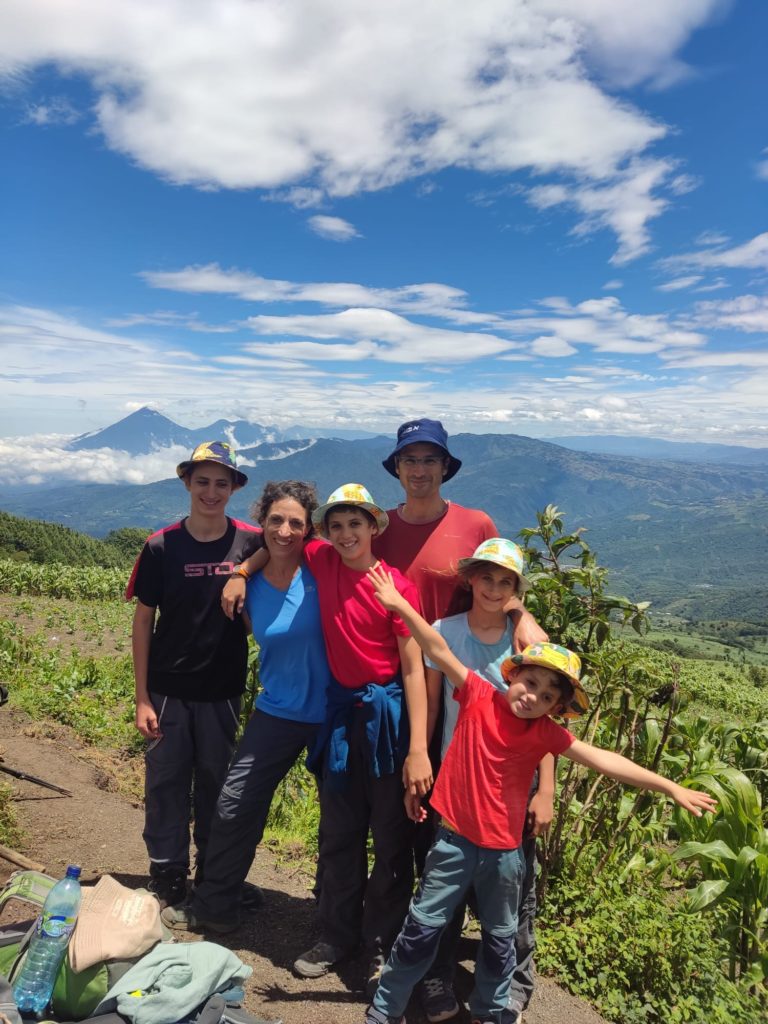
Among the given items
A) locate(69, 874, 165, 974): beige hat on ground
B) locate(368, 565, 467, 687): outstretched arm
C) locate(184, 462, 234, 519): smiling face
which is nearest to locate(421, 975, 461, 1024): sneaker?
locate(69, 874, 165, 974): beige hat on ground

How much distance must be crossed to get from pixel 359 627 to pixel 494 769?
0.96m

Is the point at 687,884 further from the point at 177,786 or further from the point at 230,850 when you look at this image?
the point at 177,786

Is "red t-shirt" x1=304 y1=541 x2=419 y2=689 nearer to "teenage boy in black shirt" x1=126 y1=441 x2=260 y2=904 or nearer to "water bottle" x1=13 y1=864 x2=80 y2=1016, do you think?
"teenage boy in black shirt" x1=126 y1=441 x2=260 y2=904

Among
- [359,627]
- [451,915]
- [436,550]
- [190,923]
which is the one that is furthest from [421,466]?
[190,923]

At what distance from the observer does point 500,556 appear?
297cm

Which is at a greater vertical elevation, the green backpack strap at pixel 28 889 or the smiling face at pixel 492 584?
the smiling face at pixel 492 584

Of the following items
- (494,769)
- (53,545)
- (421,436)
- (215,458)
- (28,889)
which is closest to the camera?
(494,769)

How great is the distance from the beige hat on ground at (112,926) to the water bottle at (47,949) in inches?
2.2

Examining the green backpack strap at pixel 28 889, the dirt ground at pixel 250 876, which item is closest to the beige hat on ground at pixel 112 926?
the green backpack strap at pixel 28 889

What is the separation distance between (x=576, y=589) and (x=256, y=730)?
228 cm

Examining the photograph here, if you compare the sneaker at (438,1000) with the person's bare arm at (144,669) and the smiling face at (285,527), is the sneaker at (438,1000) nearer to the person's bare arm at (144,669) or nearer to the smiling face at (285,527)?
the person's bare arm at (144,669)

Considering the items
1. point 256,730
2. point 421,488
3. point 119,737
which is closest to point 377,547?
point 421,488

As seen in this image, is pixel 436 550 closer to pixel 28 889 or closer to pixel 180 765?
pixel 180 765

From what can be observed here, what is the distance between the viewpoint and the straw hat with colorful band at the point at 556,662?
2705 mm
